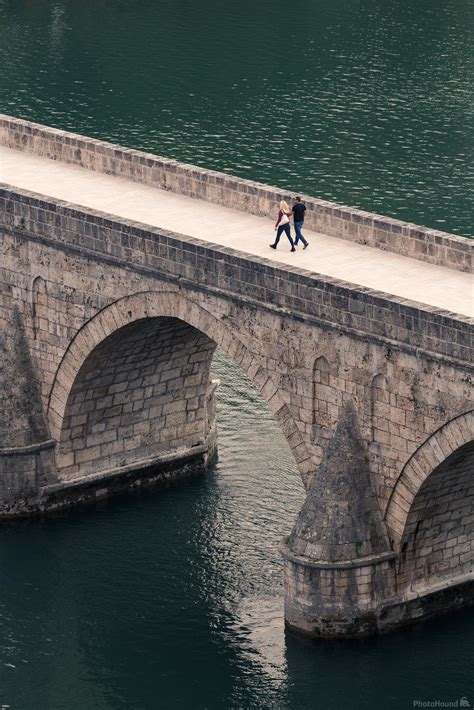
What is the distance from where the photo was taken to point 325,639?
234ft

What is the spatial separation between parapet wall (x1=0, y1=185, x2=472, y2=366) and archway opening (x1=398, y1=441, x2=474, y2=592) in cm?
441

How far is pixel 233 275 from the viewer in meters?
72.3

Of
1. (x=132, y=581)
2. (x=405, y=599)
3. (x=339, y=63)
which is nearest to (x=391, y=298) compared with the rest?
(x=405, y=599)

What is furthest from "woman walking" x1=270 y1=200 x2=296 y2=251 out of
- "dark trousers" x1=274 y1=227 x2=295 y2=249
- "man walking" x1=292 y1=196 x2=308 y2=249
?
"man walking" x1=292 y1=196 x2=308 y2=249

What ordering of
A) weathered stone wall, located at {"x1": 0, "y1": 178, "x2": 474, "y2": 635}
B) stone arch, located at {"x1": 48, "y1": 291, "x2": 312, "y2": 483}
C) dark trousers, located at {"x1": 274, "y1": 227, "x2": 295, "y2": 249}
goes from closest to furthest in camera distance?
weathered stone wall, located at {"x1": 0, "y1": 178, "x2": 474, "y2": 635} < stone arch, located at {"x1": 48, "y1": 291, "x2": 312, "y2": 483} < dark trousers, located at {"x1": 274, "y1": 227, "x2": 295, "y2": 249}

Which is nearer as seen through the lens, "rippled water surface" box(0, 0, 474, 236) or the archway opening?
the archway opening

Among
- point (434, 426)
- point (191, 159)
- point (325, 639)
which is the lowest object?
point (325, 639)

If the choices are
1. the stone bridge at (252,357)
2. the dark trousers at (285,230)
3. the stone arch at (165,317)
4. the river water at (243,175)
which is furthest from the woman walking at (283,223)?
the river water at (243,175)

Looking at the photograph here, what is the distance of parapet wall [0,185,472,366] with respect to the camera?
6700 centimetres

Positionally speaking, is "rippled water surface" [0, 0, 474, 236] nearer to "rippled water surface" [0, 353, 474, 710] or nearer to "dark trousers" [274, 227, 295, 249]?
"rippled water surface" [0, 353, 474, 710]

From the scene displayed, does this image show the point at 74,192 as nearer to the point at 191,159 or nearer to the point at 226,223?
the point at 226,223

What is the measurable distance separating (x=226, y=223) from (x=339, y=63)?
5819cm

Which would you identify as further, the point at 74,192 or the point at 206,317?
the point at 74,192

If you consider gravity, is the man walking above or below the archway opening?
above
